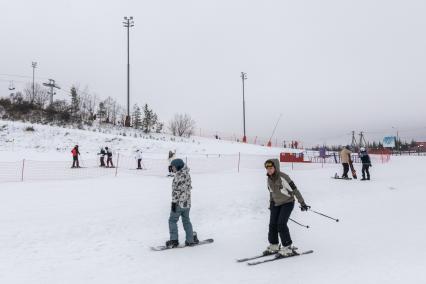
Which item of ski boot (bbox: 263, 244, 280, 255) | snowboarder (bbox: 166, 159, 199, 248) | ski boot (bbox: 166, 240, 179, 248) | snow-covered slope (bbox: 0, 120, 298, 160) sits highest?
snow-covered slope (bbox: 0, 120, 298, 160)

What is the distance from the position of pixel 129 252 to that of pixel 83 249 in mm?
1025

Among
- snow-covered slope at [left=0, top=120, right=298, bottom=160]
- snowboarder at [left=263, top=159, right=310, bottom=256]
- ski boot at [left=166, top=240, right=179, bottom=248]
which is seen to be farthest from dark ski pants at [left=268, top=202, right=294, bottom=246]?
snow-covered slope at [left=0, top=120, right=298, bottom=160]

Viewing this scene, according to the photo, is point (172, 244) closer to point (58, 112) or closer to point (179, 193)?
point (179, 193)

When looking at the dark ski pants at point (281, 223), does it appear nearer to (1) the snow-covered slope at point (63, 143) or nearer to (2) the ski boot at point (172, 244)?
(2) the ski boot at point (172, 244)

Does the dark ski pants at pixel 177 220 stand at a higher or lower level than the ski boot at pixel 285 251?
higher

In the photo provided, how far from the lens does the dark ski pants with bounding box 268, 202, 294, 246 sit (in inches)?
278

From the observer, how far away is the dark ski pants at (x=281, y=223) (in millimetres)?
7070

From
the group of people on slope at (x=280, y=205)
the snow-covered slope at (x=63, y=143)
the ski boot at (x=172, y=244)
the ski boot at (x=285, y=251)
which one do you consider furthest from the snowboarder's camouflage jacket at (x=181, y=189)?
the snow-covered slope at (x=63, y=143)

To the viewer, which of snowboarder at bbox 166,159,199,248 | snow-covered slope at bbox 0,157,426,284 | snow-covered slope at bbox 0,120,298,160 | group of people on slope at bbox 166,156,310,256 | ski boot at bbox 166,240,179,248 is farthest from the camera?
snow-covered slope at bbox 0,120,298,160

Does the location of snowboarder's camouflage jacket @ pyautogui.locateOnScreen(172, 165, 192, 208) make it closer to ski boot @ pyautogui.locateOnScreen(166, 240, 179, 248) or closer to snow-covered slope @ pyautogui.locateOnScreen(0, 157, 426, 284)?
ski boot @ pyautogui.locateOnScreen(166, 240, 179, 248)

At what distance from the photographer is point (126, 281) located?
20.3ft

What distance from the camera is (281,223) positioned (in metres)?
7.07

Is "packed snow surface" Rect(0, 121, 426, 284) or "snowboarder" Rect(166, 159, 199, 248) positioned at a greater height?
"snowboarder" Rect(166, 159, 199, 248)

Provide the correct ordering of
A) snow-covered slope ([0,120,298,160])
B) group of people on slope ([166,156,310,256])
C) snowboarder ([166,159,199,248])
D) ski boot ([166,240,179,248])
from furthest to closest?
snow-covered slope ([0,120,298,160]) → ski boot ([166,240,179,248]) → snowboarder ([166,159,199,248]) → group of people on slope ([166,156,310,256])
